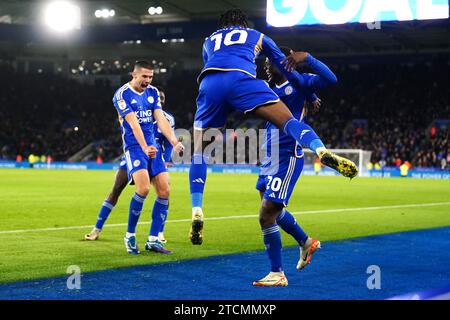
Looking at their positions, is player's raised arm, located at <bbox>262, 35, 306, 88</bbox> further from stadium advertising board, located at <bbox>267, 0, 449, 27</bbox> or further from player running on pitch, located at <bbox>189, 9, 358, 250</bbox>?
stadium advertising board, located at <bbox>267, 0, 449, 27</bbox>

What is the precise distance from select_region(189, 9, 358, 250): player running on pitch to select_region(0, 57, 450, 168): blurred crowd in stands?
30942 mm

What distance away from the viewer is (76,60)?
58812 millimetres

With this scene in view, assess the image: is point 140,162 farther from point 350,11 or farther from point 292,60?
point 350,11

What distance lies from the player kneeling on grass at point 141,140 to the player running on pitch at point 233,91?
6.91ft

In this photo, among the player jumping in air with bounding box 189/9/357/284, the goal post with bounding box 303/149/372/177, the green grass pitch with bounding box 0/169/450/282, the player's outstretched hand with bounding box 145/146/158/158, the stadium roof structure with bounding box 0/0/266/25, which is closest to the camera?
the player jumping in air with bounding box 189/9/357/284

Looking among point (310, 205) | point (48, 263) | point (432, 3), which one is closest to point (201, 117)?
point (48, 263)

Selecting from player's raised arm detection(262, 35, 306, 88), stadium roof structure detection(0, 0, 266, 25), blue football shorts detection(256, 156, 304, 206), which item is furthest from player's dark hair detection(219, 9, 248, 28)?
stadium roof structure detection(0, 0, 266, 25)

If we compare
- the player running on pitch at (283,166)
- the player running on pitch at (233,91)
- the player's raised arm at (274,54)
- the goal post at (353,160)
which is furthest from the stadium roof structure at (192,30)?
the player running on pitch at (233,91)

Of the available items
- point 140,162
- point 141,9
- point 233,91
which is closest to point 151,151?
point 140,162

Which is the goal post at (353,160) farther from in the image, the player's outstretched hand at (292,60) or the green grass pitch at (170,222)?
the player's outstretched hand at (292,60)

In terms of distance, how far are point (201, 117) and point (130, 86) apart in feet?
8.72

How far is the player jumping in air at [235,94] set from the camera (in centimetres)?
579

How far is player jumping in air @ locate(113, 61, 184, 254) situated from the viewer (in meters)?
8.21
